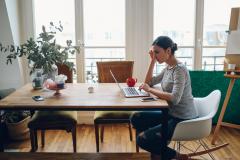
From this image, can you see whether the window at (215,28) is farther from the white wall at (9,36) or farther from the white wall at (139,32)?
the white wall at (9,36)

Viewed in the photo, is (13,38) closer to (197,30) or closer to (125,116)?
(125,116)

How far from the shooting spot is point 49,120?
9.18 ft

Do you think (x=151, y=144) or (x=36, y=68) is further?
(x=36, y=68)

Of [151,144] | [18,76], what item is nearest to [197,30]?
[151,144]

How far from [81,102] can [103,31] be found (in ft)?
5.98

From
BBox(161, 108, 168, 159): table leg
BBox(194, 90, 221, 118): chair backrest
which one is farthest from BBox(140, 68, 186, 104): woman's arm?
BBox(194, 90, 221, 118): chair backrest

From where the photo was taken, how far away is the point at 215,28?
3.89 m

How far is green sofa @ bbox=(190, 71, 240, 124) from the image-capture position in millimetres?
3688

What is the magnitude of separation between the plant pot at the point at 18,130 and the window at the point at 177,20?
1.98 metres

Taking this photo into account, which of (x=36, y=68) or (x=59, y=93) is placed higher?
(x=36, y=68)

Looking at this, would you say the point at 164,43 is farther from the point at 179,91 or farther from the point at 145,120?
the point at 145,120

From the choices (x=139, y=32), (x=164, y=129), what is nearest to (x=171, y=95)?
(x=164, y=129)

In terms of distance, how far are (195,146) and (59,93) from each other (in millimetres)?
1606

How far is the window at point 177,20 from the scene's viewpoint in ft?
12.7
